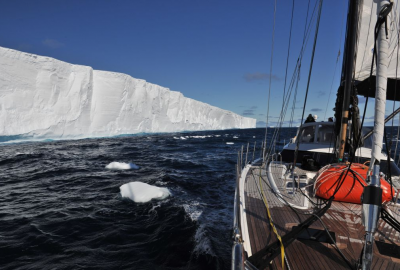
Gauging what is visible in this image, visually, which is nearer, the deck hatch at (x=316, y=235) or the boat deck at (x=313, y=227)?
the boat deck at (x=313, y=227)

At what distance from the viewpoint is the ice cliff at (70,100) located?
25.9 metres

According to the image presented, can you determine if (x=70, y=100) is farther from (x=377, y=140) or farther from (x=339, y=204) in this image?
(x=377, y=140)

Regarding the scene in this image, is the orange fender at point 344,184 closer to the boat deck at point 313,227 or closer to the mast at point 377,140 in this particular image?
the boat deck at point 313,227

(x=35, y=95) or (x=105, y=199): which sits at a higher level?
(x=35, y=95)

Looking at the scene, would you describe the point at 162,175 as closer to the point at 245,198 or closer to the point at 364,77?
the point at 245,198

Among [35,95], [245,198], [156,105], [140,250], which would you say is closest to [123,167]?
[140,250]

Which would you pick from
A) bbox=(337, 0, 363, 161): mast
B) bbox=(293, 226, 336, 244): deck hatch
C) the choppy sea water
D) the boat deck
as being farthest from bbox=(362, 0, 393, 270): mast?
bbox=(337, 0, 363, 161): mast

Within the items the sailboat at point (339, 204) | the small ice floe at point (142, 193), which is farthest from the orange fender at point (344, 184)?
the small ice floe at point (142, 193)

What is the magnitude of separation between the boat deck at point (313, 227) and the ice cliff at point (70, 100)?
1205 inches

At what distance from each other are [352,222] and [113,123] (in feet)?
123

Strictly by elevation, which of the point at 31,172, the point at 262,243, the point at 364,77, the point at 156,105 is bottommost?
the point at 31,172

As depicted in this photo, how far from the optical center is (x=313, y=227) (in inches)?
120

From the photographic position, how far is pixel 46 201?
7094mm

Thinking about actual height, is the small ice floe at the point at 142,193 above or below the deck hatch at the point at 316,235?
below
